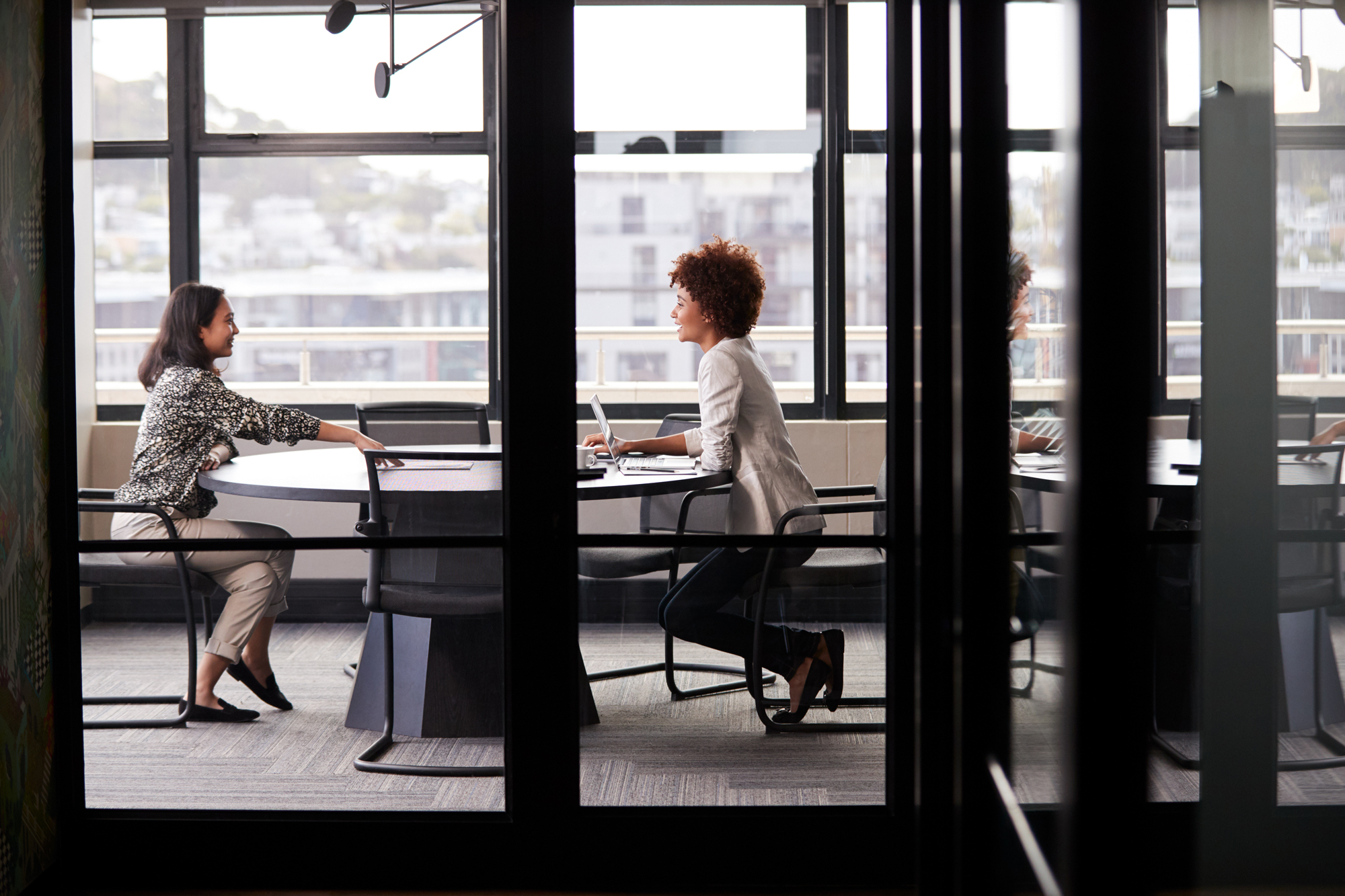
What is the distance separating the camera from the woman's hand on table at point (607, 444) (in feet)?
7.95

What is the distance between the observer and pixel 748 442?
244cm

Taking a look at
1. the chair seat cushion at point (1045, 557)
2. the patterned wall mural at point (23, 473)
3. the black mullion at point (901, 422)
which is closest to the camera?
the chair seat cushion at point (1045, 557)

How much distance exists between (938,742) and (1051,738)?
3.65 ft

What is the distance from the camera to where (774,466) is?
2436mm

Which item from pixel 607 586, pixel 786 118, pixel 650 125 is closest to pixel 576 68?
pixel 650 125

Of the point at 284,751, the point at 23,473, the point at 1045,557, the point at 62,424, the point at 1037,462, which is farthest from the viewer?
the point at 284,751

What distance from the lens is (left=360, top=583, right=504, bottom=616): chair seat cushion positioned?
2.49 meters

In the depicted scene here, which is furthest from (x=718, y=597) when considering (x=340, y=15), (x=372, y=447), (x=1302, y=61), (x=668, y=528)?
(x=1302, y=61)

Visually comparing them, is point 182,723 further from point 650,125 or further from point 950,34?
point 950,34

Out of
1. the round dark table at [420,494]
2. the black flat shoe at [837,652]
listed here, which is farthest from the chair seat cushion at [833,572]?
the round dark table at [420,494]

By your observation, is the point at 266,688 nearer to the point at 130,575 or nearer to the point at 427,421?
the point at 130,575

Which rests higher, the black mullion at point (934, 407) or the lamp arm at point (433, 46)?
the lamp arm at point (433, 46)

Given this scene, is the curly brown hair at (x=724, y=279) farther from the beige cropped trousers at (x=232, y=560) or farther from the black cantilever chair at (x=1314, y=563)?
the black cantilever chair at (x=1314, y=563)

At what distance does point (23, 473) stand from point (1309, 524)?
90.4 inches
